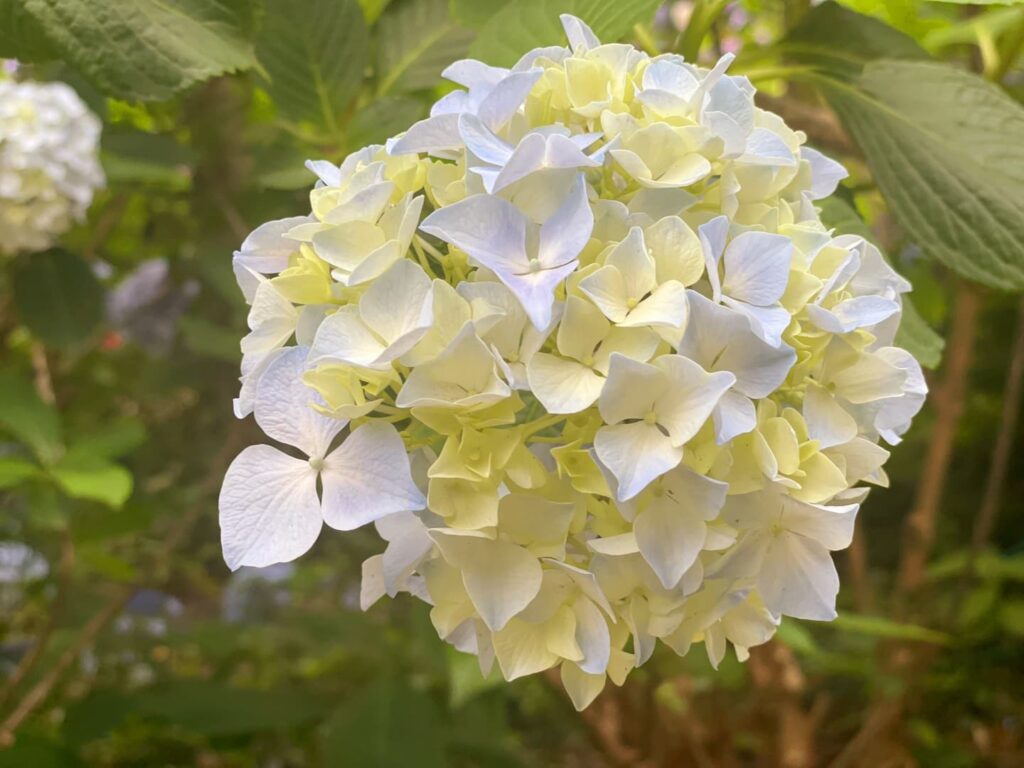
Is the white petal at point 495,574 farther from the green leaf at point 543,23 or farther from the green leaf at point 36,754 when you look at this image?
the green leaf at point 36,754

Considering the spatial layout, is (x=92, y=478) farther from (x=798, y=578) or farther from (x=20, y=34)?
(x=798, y=578)

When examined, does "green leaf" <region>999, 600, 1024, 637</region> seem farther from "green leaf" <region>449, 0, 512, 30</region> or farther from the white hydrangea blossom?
the white hydrangea blossom

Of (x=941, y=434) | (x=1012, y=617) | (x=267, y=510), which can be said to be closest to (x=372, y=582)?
(x=267, y=510)

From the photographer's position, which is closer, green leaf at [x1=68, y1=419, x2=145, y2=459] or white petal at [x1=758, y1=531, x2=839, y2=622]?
white petal at [x1=758, y1=531, x2=839, y2=622]

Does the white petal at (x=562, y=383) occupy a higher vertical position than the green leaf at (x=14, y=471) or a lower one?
higher

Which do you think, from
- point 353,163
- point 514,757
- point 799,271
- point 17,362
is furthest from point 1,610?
point 799,271

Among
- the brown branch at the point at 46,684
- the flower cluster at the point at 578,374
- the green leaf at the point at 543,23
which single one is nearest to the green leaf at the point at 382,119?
the green leaf at the point at 543,23

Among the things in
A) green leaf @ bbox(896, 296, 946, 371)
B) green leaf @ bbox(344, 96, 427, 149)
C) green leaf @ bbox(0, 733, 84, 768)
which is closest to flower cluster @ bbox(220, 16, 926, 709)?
green leaf @ bbox(896, 296, 946, 371)
